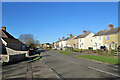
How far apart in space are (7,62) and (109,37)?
35.2 meters

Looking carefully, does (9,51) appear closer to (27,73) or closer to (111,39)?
(27,73)

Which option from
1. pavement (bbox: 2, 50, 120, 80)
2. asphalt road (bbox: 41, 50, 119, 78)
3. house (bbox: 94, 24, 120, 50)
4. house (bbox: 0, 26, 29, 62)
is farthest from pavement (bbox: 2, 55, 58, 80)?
house (bbox: 94, 24, 120, 50)

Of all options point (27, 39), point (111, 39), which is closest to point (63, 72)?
point (111, 39)

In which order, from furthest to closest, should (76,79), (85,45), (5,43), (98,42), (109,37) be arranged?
(85,45) → (98,42) → (109,37) → (5,43) → (76,79)

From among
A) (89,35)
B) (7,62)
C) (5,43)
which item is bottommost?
(7,62)

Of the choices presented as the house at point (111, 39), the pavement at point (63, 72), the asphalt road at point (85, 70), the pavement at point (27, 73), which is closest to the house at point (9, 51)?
the pavement at point (63, 72)

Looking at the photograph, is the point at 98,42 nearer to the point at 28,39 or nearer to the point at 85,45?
the point at 85,45

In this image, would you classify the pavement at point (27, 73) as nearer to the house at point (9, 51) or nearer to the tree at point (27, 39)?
the house at point (9, 51)

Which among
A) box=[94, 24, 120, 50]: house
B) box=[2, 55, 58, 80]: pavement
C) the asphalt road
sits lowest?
box=[2, 55, 58, 80]: pavement

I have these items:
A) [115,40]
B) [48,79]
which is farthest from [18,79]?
Result: [115,40]

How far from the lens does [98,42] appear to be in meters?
44.1

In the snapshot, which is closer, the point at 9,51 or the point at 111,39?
the point at 9,51

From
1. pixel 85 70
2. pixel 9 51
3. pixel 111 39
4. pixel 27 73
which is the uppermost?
pixel 111 39

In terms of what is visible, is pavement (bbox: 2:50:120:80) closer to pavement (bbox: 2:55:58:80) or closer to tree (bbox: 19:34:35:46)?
pavement (bbox: 2:55:58:80)
